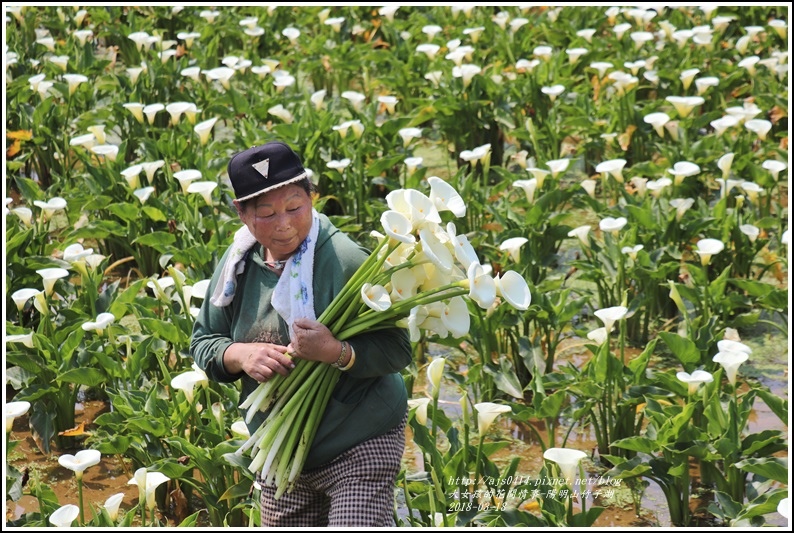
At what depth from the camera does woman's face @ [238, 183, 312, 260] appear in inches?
108

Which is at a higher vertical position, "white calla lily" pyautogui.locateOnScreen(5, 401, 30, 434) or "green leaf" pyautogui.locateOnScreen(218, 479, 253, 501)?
"white calla lily" pyautogui.locateOnScreen(5, 401, 30, 434)

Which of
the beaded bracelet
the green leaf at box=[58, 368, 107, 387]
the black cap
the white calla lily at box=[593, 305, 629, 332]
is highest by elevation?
the black cap

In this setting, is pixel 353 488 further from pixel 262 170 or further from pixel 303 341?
pixel 262 170

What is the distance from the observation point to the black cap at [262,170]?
271 centimetres

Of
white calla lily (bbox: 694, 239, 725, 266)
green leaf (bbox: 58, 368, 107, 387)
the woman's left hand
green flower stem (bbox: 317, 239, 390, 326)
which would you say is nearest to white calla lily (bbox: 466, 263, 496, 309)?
green flower stem (bbox: 317, 239, 390, 326)

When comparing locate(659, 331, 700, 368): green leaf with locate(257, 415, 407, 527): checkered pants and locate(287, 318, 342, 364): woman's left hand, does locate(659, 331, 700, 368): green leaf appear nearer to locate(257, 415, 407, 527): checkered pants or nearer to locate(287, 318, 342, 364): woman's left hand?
locate(257, 415, 407, 527): checkered pants

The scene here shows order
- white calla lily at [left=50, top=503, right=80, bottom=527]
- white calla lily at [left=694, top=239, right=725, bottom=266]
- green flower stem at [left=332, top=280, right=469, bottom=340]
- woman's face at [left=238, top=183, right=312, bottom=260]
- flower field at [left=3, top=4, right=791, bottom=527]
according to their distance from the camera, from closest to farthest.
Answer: green flower stem at [left=332, top=280, right=469, bottom=340]
woman's face at [left=238, top=183, right=312, bottom=260]
white calla lily at [left=50, top=503, right=80, bottom=527]
flower field at [left=3, top=4, right=791, bottom=527]
white calla lily at [left=694, top=239, right=725, bottom=266]

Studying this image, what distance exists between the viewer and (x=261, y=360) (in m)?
2.72

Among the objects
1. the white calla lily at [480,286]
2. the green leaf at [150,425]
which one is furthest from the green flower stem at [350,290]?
the green leaf at [150,425]

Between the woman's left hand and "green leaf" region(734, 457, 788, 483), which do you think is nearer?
Result: the woman's left hand

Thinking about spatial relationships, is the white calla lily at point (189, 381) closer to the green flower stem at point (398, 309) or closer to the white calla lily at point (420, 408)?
the white calla lily at point (420, 408)

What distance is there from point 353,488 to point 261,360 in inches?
16.1

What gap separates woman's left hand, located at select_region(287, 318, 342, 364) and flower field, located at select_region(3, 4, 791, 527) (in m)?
0.09

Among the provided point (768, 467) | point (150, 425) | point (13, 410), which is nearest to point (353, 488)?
point (150, 425)
